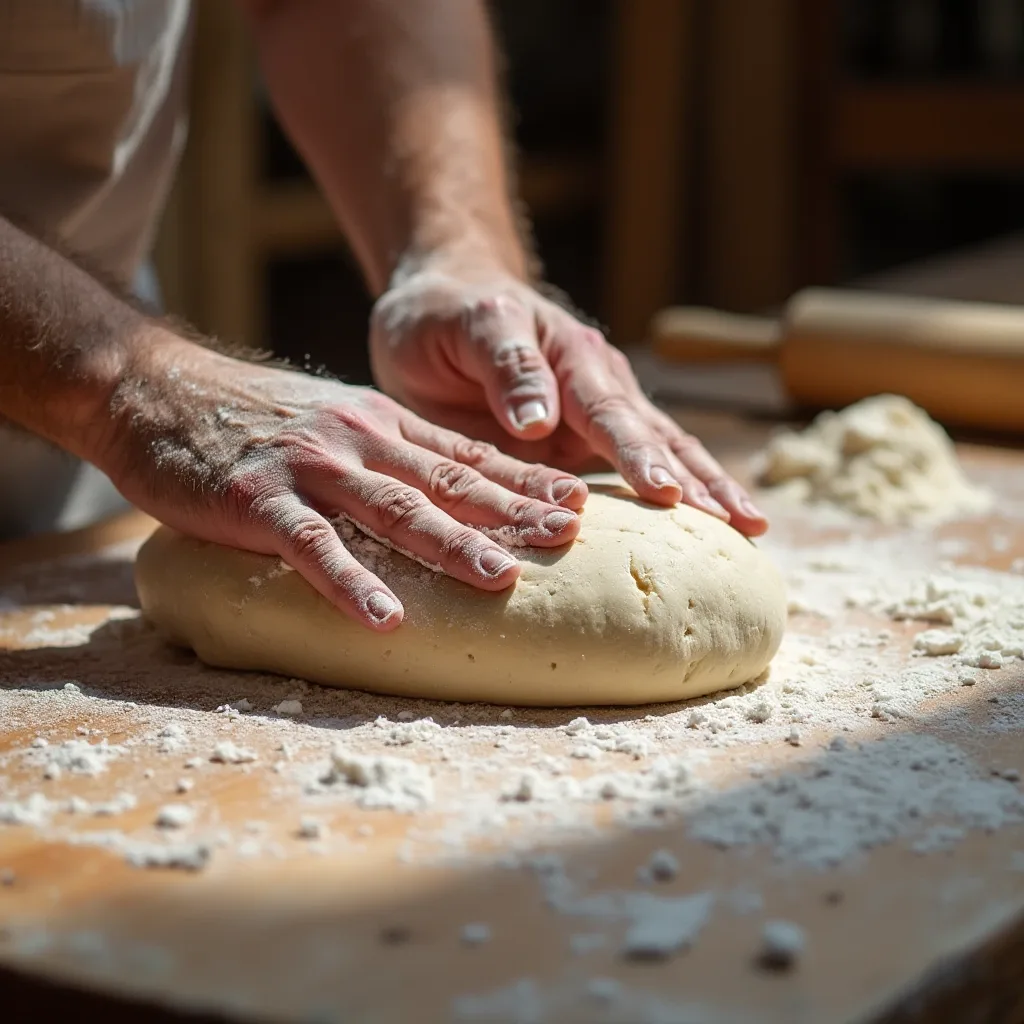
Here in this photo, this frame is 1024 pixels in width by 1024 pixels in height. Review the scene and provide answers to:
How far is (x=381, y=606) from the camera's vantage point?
1.37m

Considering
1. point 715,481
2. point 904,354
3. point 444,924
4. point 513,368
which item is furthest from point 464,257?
point 444,924

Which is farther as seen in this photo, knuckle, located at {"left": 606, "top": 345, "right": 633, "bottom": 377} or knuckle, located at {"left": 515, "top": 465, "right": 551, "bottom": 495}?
knuckle, located at {"left": 606, "top": 345, "right": 633, "bottom": 377}

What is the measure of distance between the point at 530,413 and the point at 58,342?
539 millimetres

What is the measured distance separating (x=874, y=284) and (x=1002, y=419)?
1200mm

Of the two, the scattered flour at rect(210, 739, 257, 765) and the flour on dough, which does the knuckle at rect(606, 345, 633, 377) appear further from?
the scattered flour at rect(210, 739, 257, 765)

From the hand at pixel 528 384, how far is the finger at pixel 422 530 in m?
0.25

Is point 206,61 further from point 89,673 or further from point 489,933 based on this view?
point 489,933

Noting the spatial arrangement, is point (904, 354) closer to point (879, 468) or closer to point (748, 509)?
point (879, 468)

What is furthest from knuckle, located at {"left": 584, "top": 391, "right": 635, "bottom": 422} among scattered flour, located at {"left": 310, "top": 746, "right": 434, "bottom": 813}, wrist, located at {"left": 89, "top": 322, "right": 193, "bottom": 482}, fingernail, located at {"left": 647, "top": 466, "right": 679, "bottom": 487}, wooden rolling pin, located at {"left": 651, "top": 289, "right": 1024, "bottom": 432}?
wooden rolling pin, located at {"left": 651, "top": 289, "right": 1024, "bottom": 432}

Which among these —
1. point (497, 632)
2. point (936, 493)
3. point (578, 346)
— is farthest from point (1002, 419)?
point (497, 632)

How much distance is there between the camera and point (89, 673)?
1504 millimetres

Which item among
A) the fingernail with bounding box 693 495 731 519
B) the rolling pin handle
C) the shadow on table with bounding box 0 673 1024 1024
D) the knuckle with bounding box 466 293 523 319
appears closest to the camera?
the shadow on table with bounding box 0 673 1024 1024

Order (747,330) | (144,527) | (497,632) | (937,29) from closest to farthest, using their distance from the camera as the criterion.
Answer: (497,632), (144,527), (747,330), (937,29)

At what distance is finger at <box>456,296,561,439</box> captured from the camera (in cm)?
166
